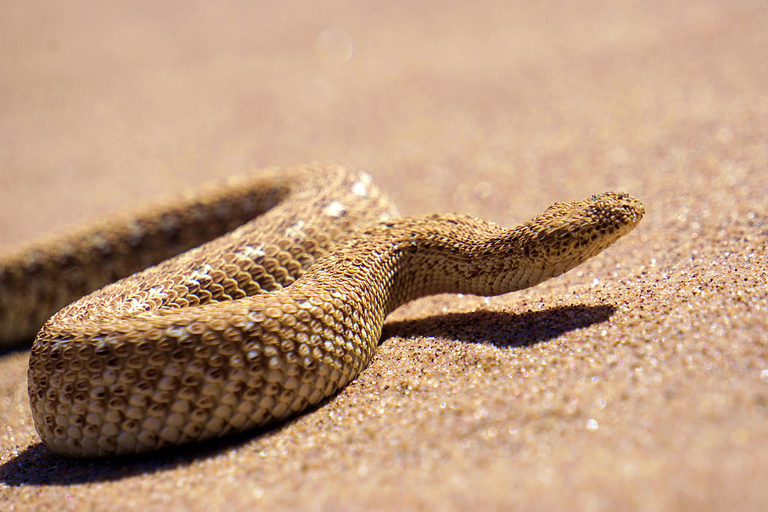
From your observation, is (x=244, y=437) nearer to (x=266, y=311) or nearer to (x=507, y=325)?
(x=266, y=311)

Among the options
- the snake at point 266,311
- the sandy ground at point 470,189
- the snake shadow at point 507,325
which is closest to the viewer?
the sandy ground at point 470,189

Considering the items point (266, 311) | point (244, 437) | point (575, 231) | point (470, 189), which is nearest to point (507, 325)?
point (575, 231)

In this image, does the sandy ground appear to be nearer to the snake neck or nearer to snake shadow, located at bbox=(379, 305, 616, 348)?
snake shadow, located at bbox=(379, 305, 616, 348)


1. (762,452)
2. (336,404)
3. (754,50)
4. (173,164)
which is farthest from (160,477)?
(754,50)

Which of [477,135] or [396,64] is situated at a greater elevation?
[396,64]

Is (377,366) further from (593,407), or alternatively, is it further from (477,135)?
(477,135)

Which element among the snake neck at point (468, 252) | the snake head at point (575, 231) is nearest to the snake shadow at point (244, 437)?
the snake neck at point (468, 252)

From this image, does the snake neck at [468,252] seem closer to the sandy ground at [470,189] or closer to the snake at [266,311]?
the snake at [266,311]
